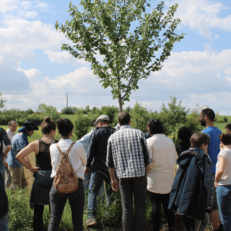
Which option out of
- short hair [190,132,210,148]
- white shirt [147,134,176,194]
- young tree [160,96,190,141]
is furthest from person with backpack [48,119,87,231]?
young tree [160,96,190,141]

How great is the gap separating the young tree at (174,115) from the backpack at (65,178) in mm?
16924

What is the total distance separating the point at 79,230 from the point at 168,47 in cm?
798

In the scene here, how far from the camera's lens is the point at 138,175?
11.4 feet

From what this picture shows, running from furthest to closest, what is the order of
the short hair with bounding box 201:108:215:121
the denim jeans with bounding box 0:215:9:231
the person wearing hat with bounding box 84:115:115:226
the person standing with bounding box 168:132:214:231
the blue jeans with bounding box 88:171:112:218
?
the person wearing hat with bounding box 84:115:115:226 → the short hair with bounding box 201:108:215:121 → the blue jeans with bounding box 88:171:112:218 → the person standing with bounding box 168:132:214:231 → the denim jeans with bounding box 0:215:9:231

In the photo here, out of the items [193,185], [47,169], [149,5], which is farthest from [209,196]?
[149,5]

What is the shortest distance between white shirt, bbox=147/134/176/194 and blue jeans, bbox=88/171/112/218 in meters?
0.99

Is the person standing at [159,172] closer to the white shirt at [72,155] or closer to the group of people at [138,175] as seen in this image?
the group of people at [138,175]

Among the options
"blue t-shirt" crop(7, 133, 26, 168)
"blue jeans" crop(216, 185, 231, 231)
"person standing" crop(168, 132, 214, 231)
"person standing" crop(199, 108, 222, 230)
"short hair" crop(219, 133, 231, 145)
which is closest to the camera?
"person standing" crop(168, 132, 214, 231)

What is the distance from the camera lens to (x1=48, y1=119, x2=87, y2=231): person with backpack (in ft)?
10.1

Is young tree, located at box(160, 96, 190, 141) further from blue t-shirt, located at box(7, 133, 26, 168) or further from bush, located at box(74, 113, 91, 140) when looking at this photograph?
blue t-shirt, located at box(7, 133, 26, 168)

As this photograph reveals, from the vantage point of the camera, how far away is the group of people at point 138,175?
10.3 feet

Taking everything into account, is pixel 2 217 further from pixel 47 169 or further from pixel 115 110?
pixel 115 110

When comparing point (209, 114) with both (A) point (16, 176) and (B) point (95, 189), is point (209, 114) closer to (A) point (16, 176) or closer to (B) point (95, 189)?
(B) point (95, 189)

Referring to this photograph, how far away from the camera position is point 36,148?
3467 mm
